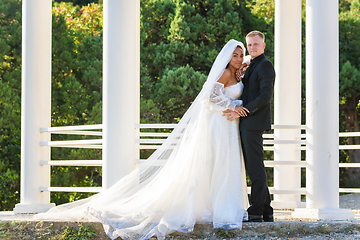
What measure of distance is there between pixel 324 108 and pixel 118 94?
2.96 metres

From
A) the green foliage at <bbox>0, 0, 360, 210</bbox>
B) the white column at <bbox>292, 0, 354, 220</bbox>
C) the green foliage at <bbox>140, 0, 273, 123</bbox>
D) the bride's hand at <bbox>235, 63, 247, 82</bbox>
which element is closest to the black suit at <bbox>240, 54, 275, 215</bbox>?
the bride's hand at <bbox>235, 63, 247, 82</bbox>

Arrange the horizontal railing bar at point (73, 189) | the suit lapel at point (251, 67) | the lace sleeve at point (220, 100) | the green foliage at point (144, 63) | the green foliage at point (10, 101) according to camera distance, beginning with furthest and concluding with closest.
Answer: the green foliage at point (144, 63)
the green foliage at point (10, 101)
the horizontal railing bar at point (73, 189)
the suit lapel at point (251, 67)
the lace sleeve at point (220, 100)

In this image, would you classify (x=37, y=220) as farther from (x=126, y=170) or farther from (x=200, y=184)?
(x=200, y=184)

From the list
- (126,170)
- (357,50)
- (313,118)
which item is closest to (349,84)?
(357,50)

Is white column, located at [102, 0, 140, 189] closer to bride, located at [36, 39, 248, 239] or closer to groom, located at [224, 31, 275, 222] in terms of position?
bride, located at [36, 39, 248, 239]

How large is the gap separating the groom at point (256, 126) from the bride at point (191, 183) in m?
0.12

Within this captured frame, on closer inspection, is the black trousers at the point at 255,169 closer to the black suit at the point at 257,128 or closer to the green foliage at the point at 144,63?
the black suit at the point at 257,128

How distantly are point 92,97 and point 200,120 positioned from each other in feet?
35.4

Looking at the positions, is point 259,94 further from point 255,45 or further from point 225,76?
point 255,45

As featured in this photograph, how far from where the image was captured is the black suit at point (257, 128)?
5859mm

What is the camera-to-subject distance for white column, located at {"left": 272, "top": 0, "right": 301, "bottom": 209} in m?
8.37

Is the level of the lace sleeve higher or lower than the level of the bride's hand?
lower

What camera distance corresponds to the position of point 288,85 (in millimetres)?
8391

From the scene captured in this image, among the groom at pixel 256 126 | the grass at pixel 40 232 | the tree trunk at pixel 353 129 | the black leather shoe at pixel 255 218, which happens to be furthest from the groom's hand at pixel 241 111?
the tree trunk at pixel 353 129
